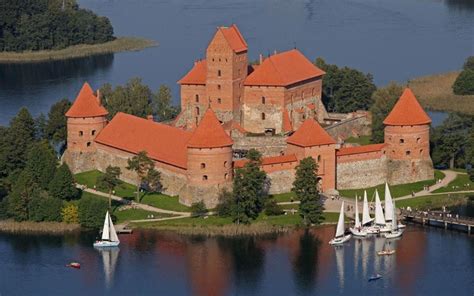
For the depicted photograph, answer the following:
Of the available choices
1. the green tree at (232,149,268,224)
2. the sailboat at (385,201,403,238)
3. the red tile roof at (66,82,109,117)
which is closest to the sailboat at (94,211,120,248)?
the green tree at (232,149,268,224)

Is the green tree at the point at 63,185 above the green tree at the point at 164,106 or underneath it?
underneath

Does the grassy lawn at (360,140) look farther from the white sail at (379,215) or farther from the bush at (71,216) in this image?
the bush at (71,216)

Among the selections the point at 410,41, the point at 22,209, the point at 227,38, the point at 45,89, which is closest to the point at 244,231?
the point at 22,209

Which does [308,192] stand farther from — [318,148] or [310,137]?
[310,137]

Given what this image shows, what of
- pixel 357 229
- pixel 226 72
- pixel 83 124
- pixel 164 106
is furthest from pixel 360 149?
pixel 164 106

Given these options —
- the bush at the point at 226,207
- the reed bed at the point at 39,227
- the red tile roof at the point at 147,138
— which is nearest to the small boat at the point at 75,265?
the reed bed at the point at 39,227

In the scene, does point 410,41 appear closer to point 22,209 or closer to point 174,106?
point 174,106
